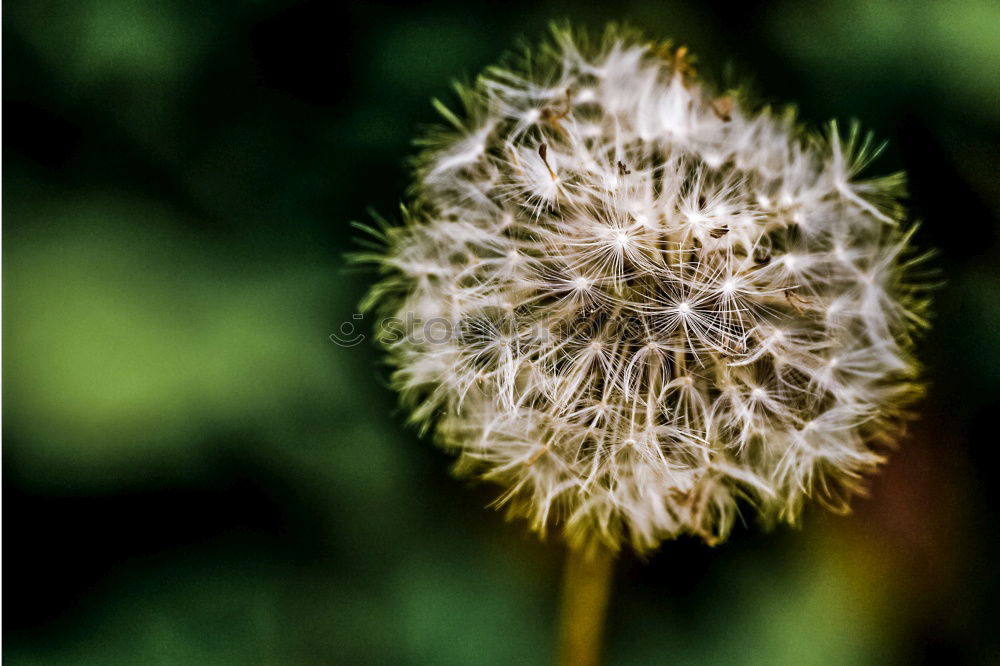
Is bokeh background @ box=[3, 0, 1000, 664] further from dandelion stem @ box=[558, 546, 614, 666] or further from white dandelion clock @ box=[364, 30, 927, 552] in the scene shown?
white dandelion clock @ box=[364, 30, 927, 552]

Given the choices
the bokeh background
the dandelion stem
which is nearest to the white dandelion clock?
the dandelion stem

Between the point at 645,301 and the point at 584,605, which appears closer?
the point at 645,301

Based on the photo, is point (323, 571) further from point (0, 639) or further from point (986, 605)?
point (986, 605)

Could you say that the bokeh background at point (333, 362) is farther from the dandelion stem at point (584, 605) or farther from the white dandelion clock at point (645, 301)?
the white dandelion clock at point (645, 301)

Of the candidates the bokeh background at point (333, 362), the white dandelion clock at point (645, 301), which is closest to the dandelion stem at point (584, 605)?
the bokeh background at point (333, 362)

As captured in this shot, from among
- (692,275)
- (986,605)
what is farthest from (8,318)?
(986,605)

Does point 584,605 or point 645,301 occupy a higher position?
point 645,301
